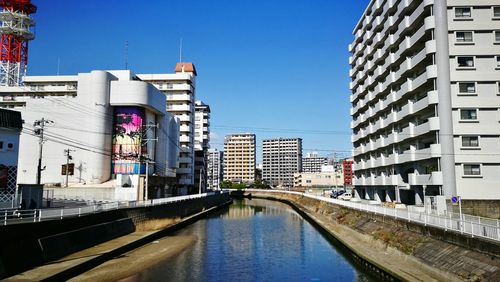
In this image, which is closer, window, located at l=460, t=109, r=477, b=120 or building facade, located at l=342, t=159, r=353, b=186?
window, located at l=460, t=109, r=477, b=120

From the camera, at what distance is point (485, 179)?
39.4 metres

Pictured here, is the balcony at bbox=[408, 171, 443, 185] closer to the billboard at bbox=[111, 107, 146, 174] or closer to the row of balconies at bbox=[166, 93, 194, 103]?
the billboard at bbox=[111, 107, 146, 174]

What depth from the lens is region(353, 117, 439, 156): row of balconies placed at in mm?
40719

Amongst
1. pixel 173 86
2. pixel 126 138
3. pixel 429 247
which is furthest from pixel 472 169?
pixel 173 86

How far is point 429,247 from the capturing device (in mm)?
22016

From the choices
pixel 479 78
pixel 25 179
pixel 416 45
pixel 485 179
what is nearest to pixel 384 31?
pixel 416 45

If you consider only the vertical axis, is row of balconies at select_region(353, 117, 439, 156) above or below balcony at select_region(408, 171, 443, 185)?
above

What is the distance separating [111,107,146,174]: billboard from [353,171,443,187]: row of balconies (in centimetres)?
3941

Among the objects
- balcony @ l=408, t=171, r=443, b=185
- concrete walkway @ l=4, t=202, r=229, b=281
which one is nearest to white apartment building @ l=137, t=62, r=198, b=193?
concrete walkway @ l=4, t=202, r=229, b=281

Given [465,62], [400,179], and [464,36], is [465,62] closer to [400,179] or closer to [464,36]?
[464,36]

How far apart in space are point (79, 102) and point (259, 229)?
130 ft

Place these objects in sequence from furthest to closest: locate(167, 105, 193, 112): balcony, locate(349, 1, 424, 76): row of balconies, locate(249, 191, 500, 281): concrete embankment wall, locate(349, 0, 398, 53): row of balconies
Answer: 1. locate(167, 105, 193, 112): balcony
2. locate(349, 0, 398, 53): row of balconies
3. locate(349, 1, 424, 76): row of balconies
4. locate(249, 191, 500, 281): concrete embankment wall

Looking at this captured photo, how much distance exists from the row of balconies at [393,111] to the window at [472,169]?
Result: 7339 millimetres

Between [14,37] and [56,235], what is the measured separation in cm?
8853
